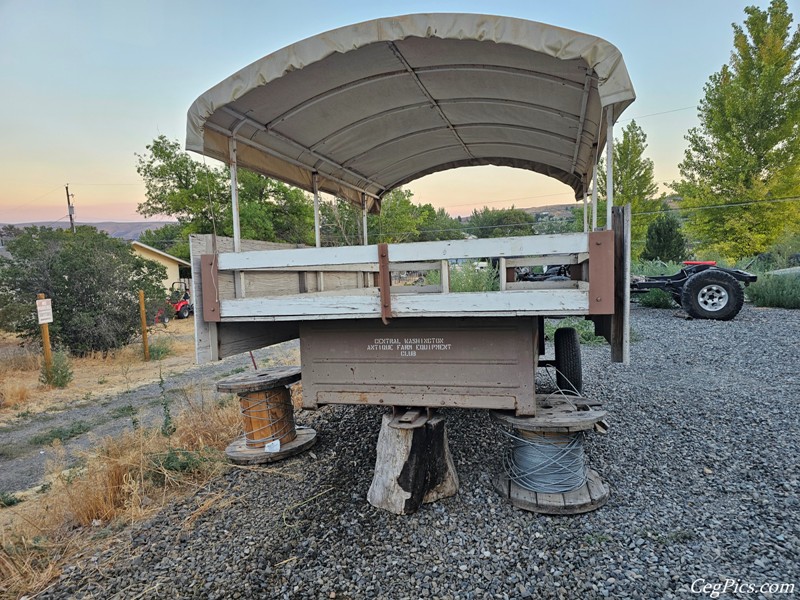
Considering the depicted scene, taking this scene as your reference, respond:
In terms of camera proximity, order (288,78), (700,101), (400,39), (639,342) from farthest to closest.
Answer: (700,101) < (639,342) < (288,78) < (400,39)

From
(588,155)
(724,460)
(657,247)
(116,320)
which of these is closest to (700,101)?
(657,247)

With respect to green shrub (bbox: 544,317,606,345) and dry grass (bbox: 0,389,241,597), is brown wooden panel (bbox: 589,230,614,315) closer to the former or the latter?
dry grass (bbox: 0,389,241,597)

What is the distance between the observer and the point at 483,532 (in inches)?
112

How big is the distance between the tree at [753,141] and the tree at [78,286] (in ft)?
65.4

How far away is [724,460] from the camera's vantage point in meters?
3.62

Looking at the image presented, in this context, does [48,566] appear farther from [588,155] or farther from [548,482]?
[588,155]

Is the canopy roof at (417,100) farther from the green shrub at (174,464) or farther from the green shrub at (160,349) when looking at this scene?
the green shrub at (160,349)

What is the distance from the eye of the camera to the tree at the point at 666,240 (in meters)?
18.7

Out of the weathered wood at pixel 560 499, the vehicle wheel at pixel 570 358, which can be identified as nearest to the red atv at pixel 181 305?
the vehicle wheel at pixel 570 358

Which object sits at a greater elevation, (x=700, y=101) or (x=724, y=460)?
(x=700, y=101)

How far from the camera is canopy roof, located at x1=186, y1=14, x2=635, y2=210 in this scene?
8.22ft

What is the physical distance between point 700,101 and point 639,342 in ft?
47.2

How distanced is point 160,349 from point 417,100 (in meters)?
10.8

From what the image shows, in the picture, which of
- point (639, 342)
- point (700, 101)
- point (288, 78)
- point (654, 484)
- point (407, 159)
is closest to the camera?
point (288, 78)
